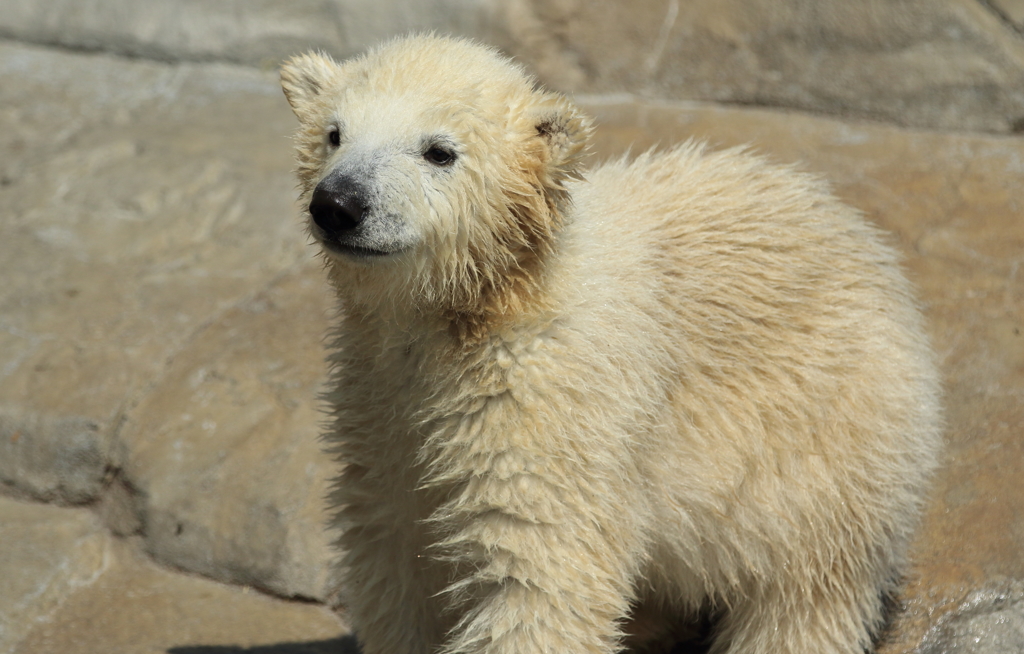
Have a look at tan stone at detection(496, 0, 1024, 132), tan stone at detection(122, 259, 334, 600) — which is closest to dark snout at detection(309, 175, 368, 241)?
tan stone at detection(122, 259, 334, 600)

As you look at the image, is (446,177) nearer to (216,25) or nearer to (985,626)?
(985,626)

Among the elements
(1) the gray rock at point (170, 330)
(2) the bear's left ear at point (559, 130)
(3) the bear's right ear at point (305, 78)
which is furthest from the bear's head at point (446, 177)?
(1) the gray rock at point (170, 330)

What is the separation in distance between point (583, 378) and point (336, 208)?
849 mm

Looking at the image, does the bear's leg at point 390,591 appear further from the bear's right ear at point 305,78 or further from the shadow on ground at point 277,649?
the bear's right ear at point 305,78

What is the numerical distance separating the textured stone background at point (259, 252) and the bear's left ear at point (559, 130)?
5.20 ft

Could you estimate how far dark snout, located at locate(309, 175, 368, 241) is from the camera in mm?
2734

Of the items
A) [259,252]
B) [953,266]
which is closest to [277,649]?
[259,252]

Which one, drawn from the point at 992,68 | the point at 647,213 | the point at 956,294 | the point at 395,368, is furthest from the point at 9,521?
the point at 992,68

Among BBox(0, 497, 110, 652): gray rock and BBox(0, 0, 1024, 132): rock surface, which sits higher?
BBox(0, 0, 1024, 132): rock surface

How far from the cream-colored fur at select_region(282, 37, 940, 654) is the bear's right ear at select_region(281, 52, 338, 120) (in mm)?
11

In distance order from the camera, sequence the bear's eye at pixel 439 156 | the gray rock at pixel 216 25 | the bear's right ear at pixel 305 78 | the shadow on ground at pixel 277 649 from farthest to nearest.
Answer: the gray rock at pixel 216 25 → the shadow on ground at pixel 277 649 → the bear's right ear at pixel 305 78 → the bear's eye at pixel 439 156

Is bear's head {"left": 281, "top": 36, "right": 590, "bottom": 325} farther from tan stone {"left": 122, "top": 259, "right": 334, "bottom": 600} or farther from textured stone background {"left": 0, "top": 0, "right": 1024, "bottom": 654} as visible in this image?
tan stone {"left": 122, "top": 259, "right": 334, "bottom": 600}

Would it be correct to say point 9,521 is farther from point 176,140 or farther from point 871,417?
point 871,417

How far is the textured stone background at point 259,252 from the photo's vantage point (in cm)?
416
